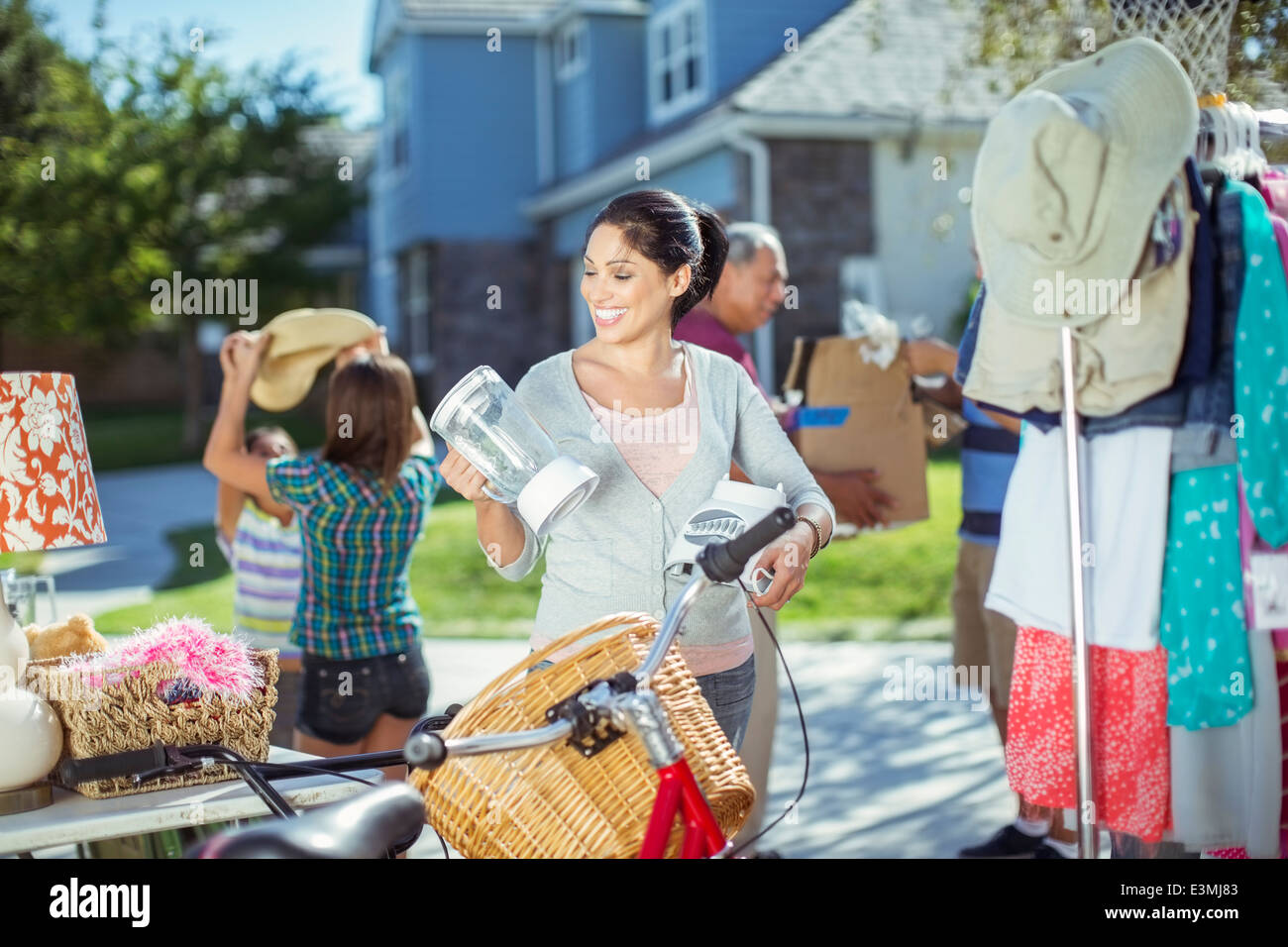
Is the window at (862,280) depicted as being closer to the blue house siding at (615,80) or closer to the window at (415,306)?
the blue house siding at (615,80)

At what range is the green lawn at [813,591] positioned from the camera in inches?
387

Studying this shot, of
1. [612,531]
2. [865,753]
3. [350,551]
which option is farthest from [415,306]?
[612,531]

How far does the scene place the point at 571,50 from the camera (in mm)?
19859

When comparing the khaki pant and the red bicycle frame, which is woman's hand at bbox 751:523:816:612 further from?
the khaki pant

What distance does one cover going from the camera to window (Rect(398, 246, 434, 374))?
22.6 metres

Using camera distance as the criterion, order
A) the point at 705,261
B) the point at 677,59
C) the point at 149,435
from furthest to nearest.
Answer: the point at 149,435 < the point at 677,59 < the point at 705,261

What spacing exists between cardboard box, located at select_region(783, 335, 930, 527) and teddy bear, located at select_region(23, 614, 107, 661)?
268 centimetres

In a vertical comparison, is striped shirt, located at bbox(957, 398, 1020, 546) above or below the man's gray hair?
below

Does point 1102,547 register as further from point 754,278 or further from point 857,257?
point 857,257

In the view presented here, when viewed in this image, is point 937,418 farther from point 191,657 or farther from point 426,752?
point 426,752

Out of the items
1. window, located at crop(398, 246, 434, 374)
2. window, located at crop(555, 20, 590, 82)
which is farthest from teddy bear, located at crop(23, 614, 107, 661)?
Result: window, located at crop(398, 246, 434, 374)

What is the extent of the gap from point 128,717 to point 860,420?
3.01m

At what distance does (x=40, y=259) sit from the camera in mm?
20875
